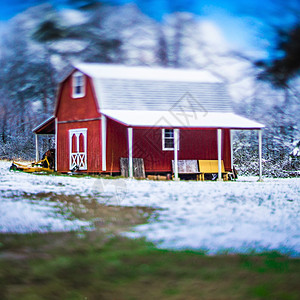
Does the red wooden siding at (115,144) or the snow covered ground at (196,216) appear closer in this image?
the snow covered ground at (196,216)

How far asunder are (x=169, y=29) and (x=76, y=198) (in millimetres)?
5333

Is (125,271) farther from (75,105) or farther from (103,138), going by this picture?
(75,105)

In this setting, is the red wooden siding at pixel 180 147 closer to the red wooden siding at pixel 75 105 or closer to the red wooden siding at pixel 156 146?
the red wooden siding at pixel 156 146

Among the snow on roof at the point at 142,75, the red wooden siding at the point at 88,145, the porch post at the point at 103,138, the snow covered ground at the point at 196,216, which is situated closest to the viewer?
the snow covered ground at the point at 196,216

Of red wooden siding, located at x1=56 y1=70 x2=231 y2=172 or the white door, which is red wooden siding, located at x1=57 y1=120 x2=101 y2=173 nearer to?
red wooden siding, located at x1=56 y1=70 x2=231 y2=172

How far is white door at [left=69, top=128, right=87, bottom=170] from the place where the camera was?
625 inches

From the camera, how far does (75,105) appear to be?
16656mm

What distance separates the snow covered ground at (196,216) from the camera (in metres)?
4.85

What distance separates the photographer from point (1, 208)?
6.54 m

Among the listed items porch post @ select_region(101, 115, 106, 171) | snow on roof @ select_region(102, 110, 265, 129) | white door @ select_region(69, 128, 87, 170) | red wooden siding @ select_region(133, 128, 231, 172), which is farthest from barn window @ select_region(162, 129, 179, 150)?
white door @ select_region(69, 128, 87, 170)

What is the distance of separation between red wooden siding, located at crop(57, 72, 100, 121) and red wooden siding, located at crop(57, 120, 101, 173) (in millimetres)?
235

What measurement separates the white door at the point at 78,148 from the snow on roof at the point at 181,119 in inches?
56.1

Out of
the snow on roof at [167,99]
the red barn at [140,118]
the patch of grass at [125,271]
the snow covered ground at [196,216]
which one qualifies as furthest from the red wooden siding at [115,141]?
the patch of grass at [125,271]

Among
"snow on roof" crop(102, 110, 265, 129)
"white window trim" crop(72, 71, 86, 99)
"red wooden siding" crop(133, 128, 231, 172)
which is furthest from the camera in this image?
"white window trim" crop(72, 71, 86, 99)
